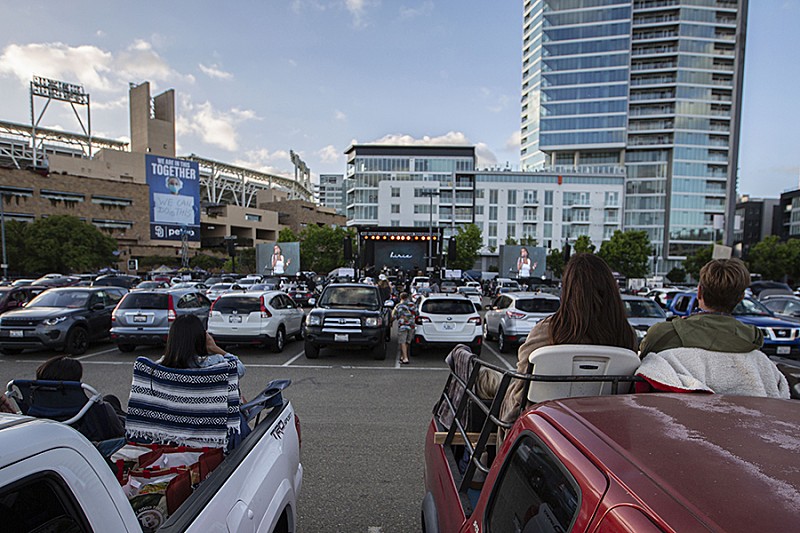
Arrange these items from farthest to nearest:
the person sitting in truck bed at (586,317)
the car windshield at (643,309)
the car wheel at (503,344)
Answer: the car wheel at (503,344) < the car windshield at (643,309) < the person sitting in truck bed at (586,317)

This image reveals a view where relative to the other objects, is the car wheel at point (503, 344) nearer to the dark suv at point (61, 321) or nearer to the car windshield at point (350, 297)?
the car windshield at point (350, 297)

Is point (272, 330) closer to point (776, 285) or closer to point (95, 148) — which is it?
point (776, 285)

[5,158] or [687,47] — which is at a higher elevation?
[687,47]

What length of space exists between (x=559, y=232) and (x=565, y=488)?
285 feet

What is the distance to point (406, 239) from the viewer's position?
21781 millimetres

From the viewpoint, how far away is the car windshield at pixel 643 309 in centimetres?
1124

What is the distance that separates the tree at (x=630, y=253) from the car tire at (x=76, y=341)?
59.1 meters

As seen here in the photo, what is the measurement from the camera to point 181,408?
114 inches

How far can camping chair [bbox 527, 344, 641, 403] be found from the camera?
2352 mm

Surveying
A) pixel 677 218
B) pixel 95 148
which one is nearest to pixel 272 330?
pixel 677 218

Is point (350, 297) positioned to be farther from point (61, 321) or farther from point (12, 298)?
point (12, 298)

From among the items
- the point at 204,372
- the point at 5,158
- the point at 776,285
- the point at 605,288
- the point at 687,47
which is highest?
the point at 687,47

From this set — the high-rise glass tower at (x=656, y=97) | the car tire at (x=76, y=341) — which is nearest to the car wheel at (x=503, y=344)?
the car tire at (x=76, y=341)

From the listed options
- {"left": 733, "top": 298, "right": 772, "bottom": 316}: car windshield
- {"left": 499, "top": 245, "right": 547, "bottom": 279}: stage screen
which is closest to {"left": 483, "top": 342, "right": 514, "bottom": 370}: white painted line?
{"left": 733, "top": 298, "right": 772, "bottom": 316}: car windshield
